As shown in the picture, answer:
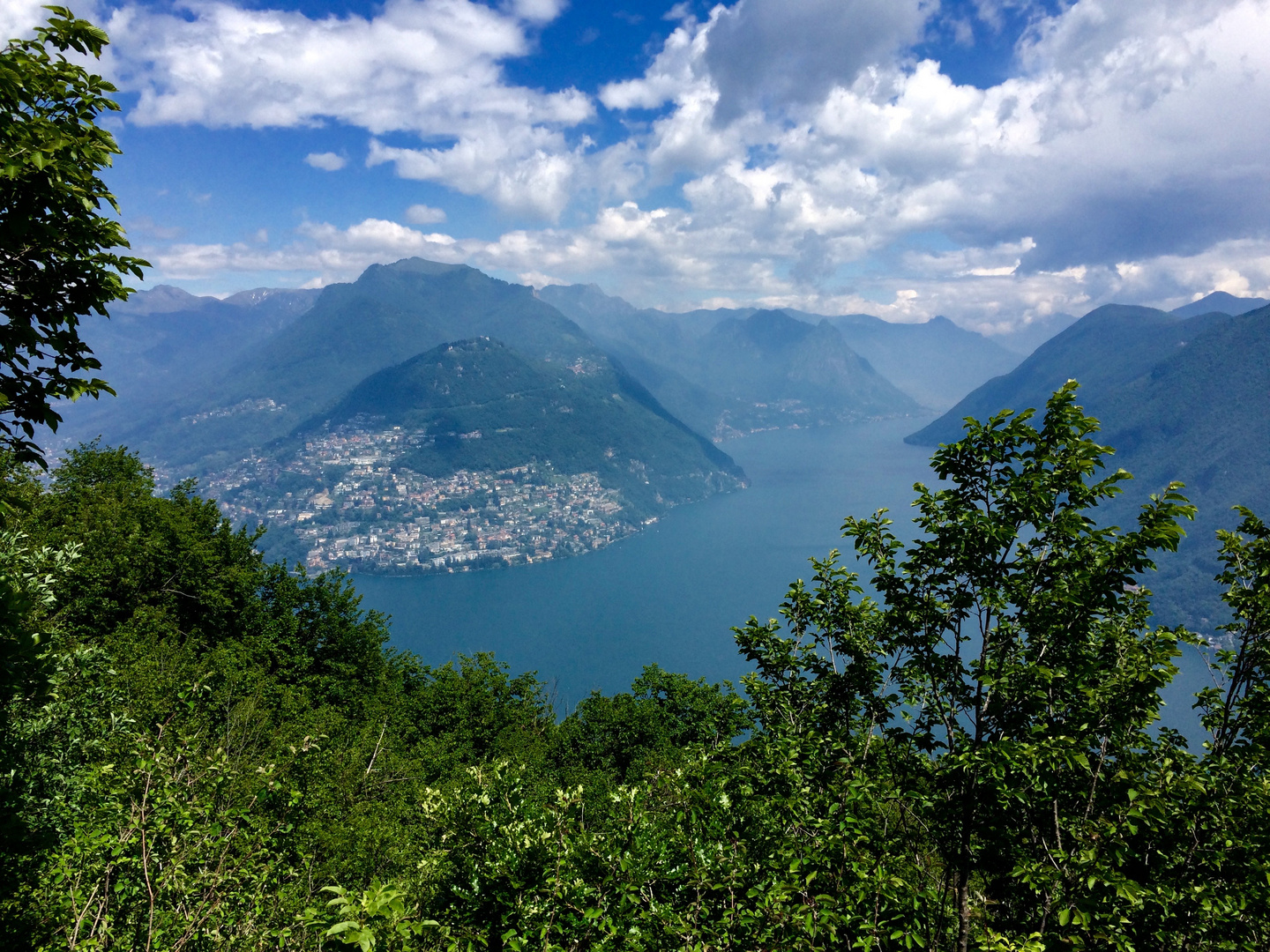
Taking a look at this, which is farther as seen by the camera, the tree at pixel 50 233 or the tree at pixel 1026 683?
the tree at pixel 1026 683

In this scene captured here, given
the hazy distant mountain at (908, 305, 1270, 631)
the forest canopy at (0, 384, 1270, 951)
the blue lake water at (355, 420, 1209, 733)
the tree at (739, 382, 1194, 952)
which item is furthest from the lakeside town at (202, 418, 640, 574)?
the tree at (739, 382, 1194, 952)

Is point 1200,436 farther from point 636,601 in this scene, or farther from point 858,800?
point 858,800

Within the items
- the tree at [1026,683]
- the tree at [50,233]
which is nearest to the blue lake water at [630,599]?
the tree at [1026,683]

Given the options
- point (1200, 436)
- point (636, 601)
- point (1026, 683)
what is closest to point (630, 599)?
point (636, 601)

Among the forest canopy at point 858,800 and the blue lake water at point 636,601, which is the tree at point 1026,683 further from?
the blue lake water at point 636,601

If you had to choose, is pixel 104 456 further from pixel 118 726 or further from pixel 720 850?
pixel 720 850

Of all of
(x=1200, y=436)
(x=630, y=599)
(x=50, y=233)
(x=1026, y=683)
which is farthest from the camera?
(x=1200, y=436)
